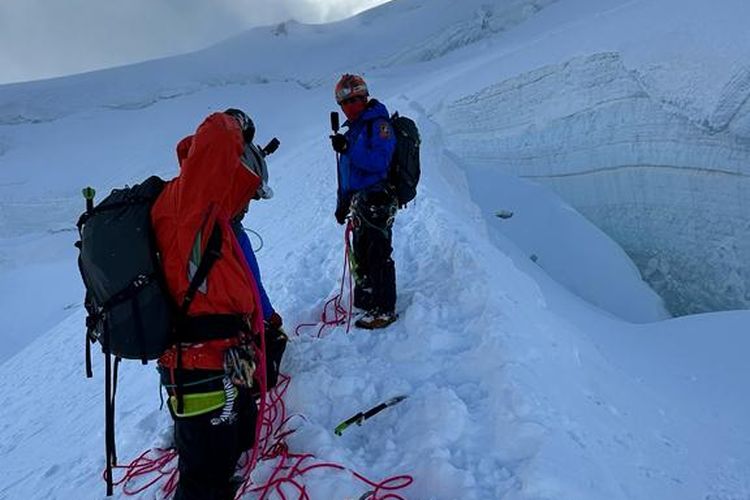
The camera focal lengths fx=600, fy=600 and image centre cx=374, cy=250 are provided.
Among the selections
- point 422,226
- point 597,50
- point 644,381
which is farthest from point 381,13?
point 644,381

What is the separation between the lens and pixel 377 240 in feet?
12.4

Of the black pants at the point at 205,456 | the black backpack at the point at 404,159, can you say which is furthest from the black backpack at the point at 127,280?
the black backpack at the point at 404,159

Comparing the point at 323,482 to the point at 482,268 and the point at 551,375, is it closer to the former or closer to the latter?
the point at 551,375

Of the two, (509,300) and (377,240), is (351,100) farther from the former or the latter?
(509,300)

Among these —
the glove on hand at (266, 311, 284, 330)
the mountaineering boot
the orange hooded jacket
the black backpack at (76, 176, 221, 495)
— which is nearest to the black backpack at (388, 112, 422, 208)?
the mountaineering boot

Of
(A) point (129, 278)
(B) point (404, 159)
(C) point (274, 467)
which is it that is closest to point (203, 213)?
(A) point (129, 278)

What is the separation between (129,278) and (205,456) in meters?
0.72

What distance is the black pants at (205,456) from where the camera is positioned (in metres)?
2.17

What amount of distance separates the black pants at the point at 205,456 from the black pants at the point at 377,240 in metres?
1.68

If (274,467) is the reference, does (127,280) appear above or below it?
above

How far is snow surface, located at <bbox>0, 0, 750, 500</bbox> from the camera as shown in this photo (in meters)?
2.66

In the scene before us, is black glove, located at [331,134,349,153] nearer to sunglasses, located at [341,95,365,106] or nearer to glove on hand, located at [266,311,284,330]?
sunglasses, located at [341,95,365,106]

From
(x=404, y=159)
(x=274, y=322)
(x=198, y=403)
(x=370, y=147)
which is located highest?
(x=370, y=147)

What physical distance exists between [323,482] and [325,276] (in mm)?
2927
